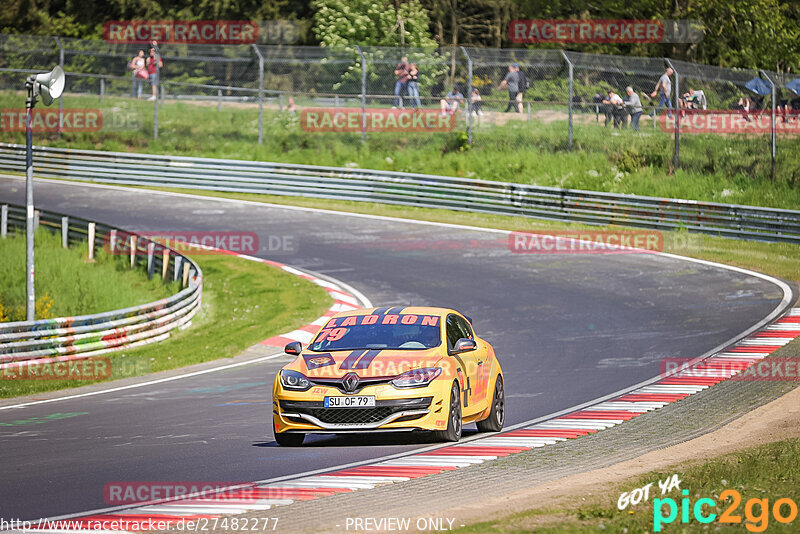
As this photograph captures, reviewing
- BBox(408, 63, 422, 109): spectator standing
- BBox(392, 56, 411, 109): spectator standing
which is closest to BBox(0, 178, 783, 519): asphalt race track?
BBox(392, 56, 411, 109): spectator standing

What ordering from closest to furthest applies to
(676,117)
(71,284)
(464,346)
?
1. (464,346)
2. (71,284)
3. (676,117)

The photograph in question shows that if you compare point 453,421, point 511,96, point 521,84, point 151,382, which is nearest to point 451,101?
point 511,96

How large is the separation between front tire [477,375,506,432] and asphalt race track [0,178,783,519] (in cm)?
73

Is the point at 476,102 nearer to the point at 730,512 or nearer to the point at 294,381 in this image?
the point at 294,381

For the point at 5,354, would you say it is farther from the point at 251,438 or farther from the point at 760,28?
the point at 760,28

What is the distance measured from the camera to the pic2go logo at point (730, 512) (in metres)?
7.57

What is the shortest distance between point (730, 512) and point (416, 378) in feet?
12.0

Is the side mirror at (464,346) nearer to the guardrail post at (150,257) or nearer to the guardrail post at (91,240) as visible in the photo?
the guardrail post at (150,257)

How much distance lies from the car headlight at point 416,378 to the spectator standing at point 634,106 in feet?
75.1

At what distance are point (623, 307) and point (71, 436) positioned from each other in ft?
38.2

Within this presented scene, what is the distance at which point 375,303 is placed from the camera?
2183 cm

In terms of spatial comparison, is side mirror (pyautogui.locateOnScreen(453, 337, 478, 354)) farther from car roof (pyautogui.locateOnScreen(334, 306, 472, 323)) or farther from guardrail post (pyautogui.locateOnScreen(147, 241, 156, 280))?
guardrail post (pyautogui.locateOnScreen(147, 241, 156, 280))

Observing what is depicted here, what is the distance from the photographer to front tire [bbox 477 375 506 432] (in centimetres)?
1214

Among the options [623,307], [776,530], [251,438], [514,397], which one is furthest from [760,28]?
[776,530]
